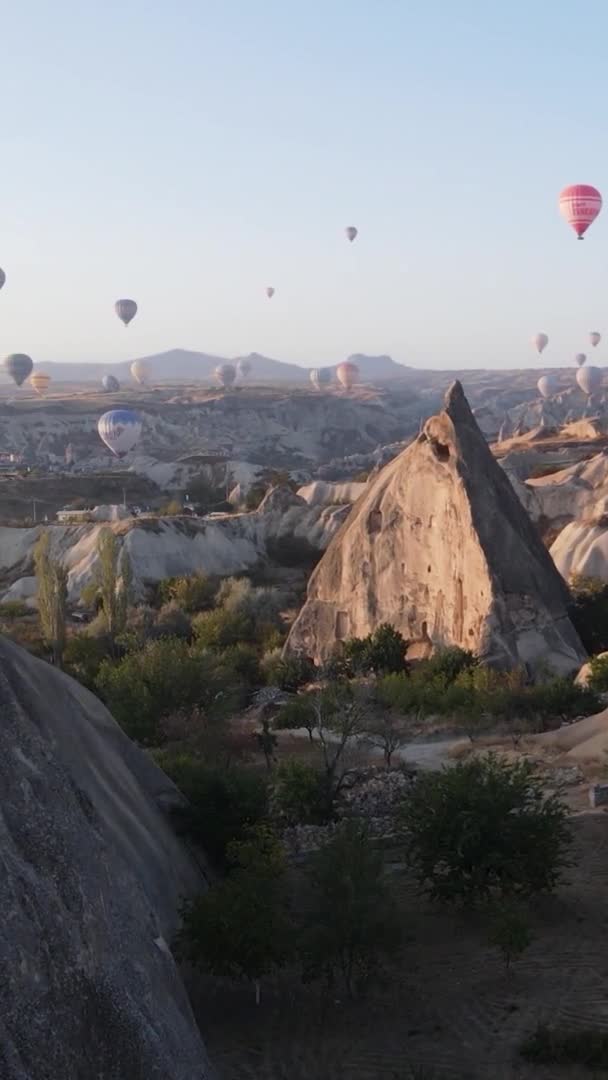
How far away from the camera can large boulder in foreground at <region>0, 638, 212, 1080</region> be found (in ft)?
18.2

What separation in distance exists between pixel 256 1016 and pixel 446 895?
2.37 metres

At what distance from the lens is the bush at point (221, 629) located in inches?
1114

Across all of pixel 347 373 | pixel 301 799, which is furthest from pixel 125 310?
pixel 301 799

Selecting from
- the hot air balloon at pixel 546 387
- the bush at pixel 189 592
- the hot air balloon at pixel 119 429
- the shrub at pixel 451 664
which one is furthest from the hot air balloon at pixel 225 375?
the shrub at pixel 451 664

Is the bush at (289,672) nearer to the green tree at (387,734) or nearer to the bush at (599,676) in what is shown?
the green tree at (387,734)

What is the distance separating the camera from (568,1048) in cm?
828

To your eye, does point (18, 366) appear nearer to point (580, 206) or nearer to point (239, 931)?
point (580, 206)

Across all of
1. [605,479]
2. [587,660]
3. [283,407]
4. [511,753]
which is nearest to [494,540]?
[587,660]

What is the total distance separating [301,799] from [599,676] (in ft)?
26.0

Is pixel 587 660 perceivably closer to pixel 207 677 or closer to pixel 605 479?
pixel 207 677

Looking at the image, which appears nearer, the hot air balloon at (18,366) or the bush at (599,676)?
the bush at (599,676)

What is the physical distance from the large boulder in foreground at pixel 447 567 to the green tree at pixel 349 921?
1170 centimetres

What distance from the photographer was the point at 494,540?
21.9m

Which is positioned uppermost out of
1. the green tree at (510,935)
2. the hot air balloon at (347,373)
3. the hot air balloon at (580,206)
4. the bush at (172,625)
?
the hot air balloon at (580,206)
